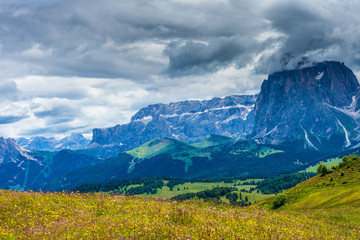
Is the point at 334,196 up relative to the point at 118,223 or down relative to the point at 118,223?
down

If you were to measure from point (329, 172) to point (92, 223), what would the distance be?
378 ft

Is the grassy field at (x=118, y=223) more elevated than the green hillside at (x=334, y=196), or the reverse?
the grassy field at (x=118, y=223)

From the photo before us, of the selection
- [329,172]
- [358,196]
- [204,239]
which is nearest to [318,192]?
[358,196]

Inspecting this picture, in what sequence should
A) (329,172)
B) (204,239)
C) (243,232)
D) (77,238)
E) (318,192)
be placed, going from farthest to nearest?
(329,172), (318,192), (243,232), (77,238), (204,239)

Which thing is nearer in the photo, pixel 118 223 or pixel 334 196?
pixel 118 223

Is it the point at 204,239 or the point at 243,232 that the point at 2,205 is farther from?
the point at 243,232

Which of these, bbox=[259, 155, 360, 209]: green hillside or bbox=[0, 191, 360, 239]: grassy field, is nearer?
bbox=[0, 191, 360, 239]: grassy field

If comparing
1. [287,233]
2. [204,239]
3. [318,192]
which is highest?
[204,239]

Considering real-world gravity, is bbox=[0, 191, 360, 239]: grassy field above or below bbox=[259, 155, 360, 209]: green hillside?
above

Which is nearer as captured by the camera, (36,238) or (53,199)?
(36,238)

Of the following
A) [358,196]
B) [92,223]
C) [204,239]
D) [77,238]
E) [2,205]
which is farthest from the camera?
[358,196]

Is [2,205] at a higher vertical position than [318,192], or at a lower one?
A: higher

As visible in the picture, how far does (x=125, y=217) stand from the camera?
18188mm

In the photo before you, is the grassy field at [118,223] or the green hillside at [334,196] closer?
the grassy field at [118,223]
